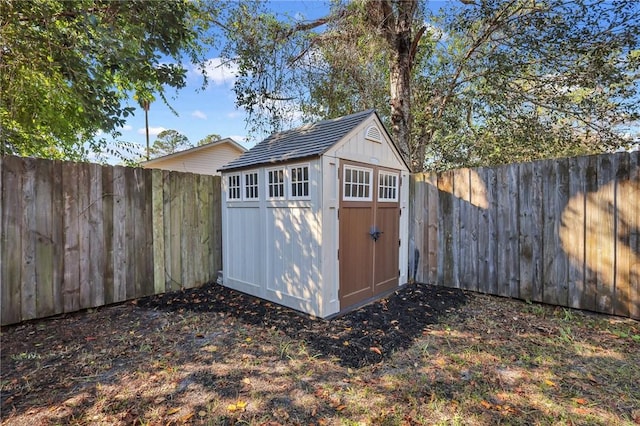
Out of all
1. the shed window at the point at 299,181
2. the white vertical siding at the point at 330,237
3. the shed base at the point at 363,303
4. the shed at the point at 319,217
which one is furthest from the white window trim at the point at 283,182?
the shed base at the point at 363,303

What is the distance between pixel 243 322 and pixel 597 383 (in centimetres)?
340

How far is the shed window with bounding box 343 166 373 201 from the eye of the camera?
3938 millimetres

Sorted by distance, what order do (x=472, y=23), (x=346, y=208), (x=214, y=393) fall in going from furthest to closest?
(x=472, y=23)
(x=346, y=208)
(x=214, y=393)

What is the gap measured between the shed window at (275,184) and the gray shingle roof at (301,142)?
0.18m

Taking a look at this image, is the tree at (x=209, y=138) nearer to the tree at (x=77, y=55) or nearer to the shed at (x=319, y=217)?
the tree at (x=77, y=55)

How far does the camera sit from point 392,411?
6.49 feet

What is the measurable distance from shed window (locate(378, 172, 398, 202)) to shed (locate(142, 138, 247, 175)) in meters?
10.9

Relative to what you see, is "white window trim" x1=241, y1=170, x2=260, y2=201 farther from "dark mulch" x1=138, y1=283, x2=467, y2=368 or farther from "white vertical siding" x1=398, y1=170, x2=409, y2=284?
"white vertical siding" x1=398, y1=170, x2=409, y2=284

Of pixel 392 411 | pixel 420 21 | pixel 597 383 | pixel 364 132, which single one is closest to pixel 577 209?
pixel 597 383

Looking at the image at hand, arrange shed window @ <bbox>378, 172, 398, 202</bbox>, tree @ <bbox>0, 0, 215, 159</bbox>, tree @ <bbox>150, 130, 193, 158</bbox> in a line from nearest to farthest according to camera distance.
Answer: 1. tree @ <bbox>0, 0, 215, 159</bbox>
2. shed window @ <bbox>378, 172, 398, 202</bbox>
3. tree @ <bbox>150, 130, 193, 158</bbox>

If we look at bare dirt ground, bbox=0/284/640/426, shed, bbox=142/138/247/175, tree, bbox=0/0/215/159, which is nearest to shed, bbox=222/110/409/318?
bare dirt ground, bbox=0/284/640/426

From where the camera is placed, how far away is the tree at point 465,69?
17.1ft

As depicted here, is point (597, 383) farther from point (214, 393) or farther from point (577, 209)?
point (214, 393)

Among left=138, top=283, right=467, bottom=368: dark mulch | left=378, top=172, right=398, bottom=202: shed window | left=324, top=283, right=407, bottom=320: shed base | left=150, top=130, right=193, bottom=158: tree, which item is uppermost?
left=150, top=130, right=193, bottom=158: tree
